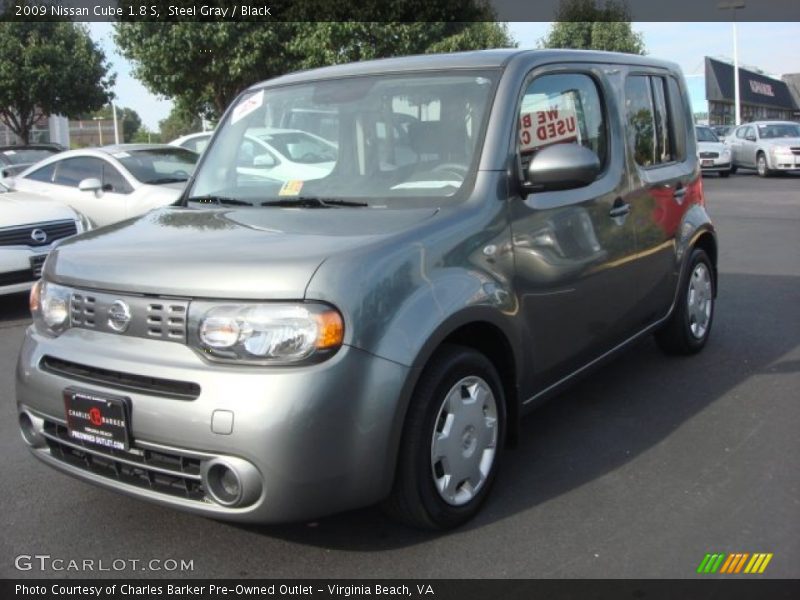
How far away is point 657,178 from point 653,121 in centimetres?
40

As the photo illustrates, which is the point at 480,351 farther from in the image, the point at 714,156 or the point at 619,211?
the point at 714,156

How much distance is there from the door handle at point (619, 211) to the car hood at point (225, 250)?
1.29 meters

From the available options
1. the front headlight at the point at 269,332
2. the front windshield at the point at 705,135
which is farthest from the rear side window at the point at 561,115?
the front windshield at the point at 705,135

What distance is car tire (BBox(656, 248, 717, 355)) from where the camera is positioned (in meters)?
5.16

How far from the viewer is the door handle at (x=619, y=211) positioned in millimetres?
4059

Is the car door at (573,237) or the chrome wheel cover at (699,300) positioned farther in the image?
the chrome wheel cover at (699,300)

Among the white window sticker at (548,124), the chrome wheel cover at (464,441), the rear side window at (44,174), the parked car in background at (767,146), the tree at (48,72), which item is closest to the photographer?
the chrome wheel cover at (464,441)

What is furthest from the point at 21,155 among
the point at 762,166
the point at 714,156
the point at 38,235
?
the point at 762,166

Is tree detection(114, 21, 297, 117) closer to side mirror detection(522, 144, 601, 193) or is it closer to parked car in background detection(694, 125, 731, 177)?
parked car in background detection(694, 125, 731, 177)

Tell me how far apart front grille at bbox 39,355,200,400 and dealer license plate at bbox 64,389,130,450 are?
56mm

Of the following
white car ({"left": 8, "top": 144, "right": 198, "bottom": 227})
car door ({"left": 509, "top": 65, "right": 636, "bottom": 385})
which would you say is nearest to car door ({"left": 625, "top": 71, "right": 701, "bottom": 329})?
car door ({"left": 509, "top": 65, "right": 636, "bottom": 385})

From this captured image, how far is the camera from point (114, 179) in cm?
966

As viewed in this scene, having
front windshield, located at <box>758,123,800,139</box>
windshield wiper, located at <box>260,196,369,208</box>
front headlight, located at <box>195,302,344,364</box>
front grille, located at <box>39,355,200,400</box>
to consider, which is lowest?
front grille, located at <box>39,355,200,400</box>

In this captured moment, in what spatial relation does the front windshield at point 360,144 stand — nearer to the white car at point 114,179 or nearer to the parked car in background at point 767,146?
the white car at point 114,179
